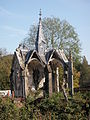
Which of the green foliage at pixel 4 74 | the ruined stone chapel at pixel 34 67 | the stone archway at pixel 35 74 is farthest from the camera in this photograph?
the green foliage at pixel 4 74

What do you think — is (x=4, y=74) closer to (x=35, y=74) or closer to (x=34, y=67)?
(x=35, y=74)

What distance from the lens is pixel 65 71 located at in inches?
904

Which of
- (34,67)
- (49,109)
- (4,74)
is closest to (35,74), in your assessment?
(34,67)

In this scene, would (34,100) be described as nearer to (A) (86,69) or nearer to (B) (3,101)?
(B) (3,101)

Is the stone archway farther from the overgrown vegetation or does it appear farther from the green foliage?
the green foliage

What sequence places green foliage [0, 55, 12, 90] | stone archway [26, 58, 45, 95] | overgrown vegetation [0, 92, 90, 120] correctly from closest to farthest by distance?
overgrown vegetation [0, 92, 90, 120], stone archway [26, 58, 45, 95], green foliage [0, 55, 12, 90]

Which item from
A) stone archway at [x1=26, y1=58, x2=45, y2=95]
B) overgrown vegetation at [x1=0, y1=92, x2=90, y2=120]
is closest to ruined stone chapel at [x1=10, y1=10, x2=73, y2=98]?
stone archway at [x1=26, y1=58, x2=45, y2=95]

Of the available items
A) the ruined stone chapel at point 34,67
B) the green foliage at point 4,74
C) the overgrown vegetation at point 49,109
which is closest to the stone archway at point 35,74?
the ruined stone chapel at point 34,67

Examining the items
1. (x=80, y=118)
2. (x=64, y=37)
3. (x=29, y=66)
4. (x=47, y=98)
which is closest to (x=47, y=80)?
(x=47, y=98)

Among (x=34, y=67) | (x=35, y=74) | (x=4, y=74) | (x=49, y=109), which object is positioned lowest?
(x=49, y=109)

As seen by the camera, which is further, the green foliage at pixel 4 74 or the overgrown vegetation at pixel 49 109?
the green foliage at pixel 4 74

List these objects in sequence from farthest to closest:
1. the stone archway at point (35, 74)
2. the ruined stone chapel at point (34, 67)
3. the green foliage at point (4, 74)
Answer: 1. the green foliage at point (4, 74)
2. the stone archway at point (35, 74)
3. the ruined stone chapel at point (34, 67)

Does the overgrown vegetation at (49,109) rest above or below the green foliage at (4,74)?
below

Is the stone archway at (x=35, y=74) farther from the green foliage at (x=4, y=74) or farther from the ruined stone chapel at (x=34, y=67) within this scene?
the green foliage at (x=4, y=74)
